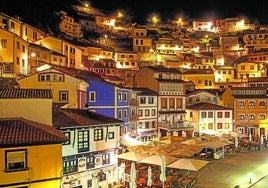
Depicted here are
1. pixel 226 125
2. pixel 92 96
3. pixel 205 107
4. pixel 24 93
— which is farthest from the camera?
pixel 226 125

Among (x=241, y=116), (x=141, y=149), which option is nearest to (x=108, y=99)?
(x=141, y=149)

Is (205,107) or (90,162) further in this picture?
(205,107)

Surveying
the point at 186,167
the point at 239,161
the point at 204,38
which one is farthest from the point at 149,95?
the point at 204,38

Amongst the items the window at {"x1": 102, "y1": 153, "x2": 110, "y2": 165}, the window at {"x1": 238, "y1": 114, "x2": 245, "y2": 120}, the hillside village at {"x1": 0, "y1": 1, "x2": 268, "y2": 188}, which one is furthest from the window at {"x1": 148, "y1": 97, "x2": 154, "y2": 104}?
the window at {"x1": 102, "y1": 153, "x2": 110, "y2": 165}

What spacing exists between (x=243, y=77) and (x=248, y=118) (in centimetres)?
2509

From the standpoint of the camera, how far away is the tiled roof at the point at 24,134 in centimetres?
1966

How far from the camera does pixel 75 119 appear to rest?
95.8ft

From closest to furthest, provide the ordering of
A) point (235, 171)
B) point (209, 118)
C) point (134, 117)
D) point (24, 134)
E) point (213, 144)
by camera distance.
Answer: point (24, 134) → point (235, 171) → point (213, 144) → point (134, 117) → point (209, 118)

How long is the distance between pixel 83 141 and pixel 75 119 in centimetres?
183

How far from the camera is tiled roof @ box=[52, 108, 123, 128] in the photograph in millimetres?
27847

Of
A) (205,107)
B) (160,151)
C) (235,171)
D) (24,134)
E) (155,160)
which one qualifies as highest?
(24,134)

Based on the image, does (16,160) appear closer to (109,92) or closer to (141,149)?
(141,149)

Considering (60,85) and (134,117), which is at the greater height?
(60,85)

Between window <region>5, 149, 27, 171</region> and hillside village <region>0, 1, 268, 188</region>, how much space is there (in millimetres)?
53
